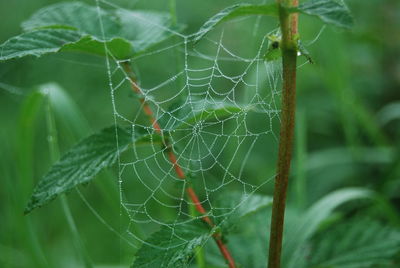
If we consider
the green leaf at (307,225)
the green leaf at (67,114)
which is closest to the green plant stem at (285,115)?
the green leaf at (307,225)

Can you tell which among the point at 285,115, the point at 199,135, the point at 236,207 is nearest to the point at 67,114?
the point at 199,135

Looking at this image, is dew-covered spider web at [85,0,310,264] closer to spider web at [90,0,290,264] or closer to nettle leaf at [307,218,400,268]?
spider web at [90,0,290,264]

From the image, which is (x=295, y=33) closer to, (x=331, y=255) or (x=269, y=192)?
(x=331, y=255)

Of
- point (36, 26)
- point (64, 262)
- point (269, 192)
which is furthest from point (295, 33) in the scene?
point (64, 262)

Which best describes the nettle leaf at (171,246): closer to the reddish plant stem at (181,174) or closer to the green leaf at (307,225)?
the reddish plant stem at (181,174)

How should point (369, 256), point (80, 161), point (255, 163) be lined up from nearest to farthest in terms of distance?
point (80, 161), point (369, 256), point (255, 163)
